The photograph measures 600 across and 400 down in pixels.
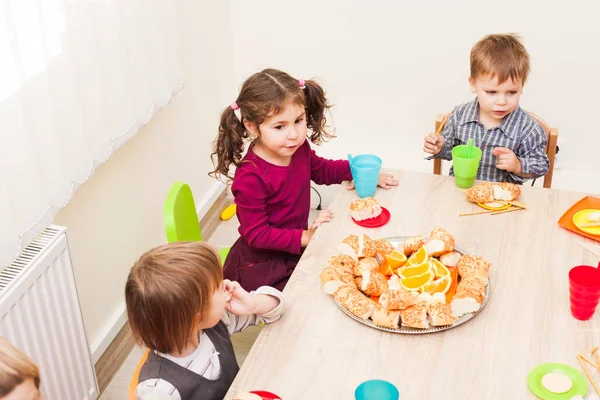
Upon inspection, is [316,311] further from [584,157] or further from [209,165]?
Answer: [584,157]

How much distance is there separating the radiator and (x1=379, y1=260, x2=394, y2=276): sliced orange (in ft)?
2.89

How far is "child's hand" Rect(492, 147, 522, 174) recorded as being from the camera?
214 centimetres

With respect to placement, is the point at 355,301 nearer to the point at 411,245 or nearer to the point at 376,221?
the point at 411,245

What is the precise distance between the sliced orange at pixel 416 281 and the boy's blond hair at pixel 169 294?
1.49 ft

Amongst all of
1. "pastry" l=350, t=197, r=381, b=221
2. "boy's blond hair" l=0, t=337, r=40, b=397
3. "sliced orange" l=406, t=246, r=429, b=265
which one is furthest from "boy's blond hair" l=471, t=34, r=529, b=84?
"boy's blond hair" l=0, t=337, r=40, b=397

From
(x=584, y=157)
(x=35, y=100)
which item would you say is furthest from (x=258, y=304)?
(x=584, y=157)

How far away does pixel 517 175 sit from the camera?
2266 mm

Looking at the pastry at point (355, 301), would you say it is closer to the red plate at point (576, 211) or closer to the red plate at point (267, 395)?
the red plate at point (267, 395)

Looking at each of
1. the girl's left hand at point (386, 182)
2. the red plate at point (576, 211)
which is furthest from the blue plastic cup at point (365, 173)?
the red plate at point (576, 211)

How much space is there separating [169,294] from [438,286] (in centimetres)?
62

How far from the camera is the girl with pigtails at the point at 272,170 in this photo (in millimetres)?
1979

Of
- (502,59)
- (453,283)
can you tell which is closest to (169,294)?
(453,283)

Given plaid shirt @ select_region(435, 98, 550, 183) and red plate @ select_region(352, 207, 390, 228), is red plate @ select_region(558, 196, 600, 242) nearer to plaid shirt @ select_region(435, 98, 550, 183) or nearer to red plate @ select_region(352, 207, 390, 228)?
plaid shirt @ select_region(435, 98, 550, 183)

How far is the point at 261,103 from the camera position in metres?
1.97
